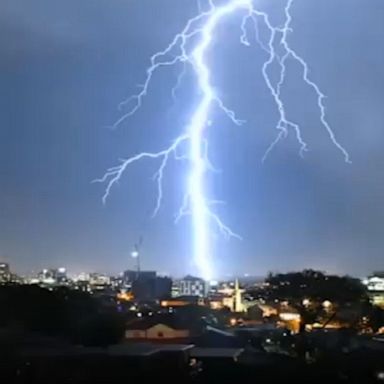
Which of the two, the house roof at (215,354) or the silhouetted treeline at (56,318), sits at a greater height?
the silhouetted treeline at (56,318)

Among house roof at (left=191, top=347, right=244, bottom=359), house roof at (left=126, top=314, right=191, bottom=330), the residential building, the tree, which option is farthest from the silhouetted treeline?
the residential building

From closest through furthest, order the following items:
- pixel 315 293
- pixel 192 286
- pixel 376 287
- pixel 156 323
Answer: pixel 156 323 → pixel 315 293 → pixel 376 287 → pixel 192 286

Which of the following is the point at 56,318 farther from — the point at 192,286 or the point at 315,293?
the point at 192,286

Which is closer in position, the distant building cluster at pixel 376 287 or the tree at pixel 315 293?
the tree at pixel 315 293

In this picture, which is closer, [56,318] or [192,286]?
[56,318]

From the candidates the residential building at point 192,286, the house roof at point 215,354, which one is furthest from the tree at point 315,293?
the residential building at point 192,286

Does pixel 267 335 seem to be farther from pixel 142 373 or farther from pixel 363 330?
pixel 142 373

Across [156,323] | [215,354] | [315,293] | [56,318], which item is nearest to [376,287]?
[315,293]

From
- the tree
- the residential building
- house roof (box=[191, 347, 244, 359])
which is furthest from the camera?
the residential building

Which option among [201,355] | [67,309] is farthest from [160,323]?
[201,355]

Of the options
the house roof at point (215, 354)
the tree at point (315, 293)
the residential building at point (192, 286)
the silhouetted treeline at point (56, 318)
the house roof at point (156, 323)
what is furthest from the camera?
→ the residential building at point (192, 286)

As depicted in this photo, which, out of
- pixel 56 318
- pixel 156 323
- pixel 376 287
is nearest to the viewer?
pixel 56 318

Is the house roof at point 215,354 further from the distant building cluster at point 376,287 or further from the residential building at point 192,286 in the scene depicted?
the residential building at point 192,286

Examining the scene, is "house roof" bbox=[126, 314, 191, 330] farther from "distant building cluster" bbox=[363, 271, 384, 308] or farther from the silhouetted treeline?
"distant building cluster" bbox=[363, 271, 384, 308]
